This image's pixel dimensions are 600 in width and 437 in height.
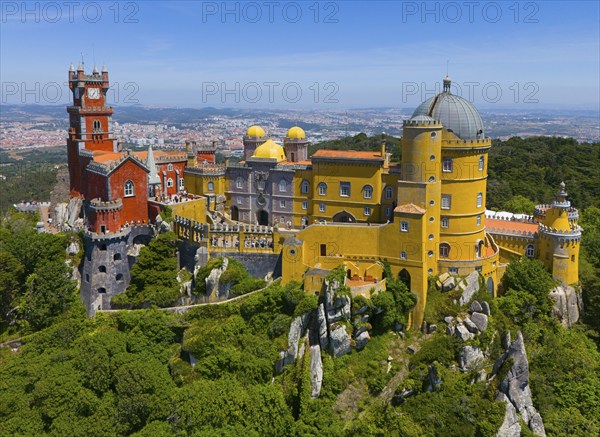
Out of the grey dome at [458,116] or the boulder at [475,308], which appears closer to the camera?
the boulder at [475,308]

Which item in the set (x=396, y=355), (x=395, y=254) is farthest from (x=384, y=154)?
(x=396, y=355)

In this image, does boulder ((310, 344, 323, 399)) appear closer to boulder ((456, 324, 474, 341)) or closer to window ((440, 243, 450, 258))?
boulder ((456, 324, 474, 341))

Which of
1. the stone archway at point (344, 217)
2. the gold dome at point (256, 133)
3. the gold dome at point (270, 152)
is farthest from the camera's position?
the gold dome at point (256, 133)

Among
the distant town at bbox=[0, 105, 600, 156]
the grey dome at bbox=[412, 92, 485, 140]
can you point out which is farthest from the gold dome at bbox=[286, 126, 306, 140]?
the distant town at bbox=[0, 105, 600, 156]

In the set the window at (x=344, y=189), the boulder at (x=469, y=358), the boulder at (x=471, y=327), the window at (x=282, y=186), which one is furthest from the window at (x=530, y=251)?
the window at (x=282, y=186)

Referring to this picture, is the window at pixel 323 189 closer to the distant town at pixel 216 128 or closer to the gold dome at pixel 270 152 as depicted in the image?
the gold dome at pixel 270 152

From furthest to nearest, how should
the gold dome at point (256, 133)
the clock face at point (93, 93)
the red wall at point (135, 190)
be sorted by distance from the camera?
1. the gold dome at point (256, 133)
2. the clock face at point (93, 93)
3. the red wall at point (135, 190)
